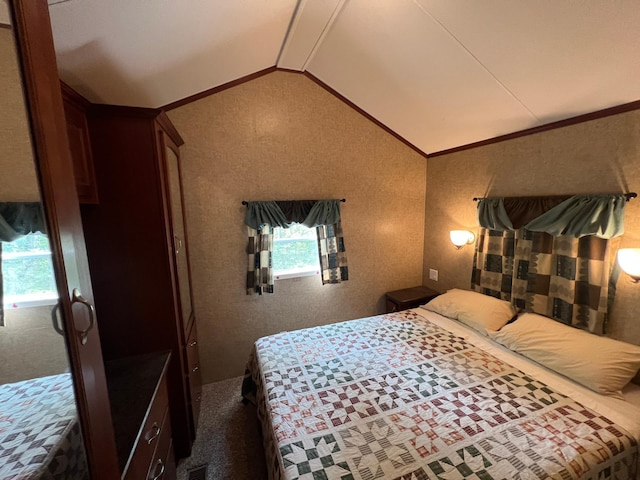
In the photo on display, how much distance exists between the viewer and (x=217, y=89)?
7.49 ft

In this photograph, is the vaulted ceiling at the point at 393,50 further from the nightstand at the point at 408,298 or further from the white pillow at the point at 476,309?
the nightstand at the point at 408,298

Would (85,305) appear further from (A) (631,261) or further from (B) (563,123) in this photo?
(B) (563,123)

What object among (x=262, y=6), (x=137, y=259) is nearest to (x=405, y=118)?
(x=262, y=6)

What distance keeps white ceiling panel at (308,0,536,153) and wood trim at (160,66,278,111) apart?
44 cm

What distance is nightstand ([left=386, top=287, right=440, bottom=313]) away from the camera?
2.88m

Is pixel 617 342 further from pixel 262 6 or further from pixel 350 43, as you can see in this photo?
pixel 262 6

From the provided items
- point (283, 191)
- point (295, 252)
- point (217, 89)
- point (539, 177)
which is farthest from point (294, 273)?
point (539, 177)

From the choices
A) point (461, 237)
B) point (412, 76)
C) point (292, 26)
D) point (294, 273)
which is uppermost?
point (292, 26)

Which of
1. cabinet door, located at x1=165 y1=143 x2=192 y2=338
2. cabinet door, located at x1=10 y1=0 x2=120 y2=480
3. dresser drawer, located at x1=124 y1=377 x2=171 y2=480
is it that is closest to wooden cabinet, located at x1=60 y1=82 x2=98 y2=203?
cabinet door, located at x1=165 y1=143 x2=192 y2=338

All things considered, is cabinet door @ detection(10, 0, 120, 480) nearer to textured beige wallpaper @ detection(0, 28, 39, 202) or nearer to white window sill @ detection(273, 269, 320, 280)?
textured beige wallpaper @ detection(0, 28, 39, 202)

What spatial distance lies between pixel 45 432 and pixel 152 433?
69 cm

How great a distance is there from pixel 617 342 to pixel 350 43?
2.62m

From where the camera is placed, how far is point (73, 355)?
609mm

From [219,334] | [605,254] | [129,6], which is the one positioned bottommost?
[219,334]
